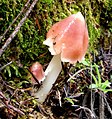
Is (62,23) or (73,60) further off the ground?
(62,23)

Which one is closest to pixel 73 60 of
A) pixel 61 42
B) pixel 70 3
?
pixel 61 42

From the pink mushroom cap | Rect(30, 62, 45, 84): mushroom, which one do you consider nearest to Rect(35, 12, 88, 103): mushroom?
the pink mushroom cap

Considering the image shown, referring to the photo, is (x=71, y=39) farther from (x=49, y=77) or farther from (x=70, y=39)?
(x=49, y=77)

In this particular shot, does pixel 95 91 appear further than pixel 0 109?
Yes

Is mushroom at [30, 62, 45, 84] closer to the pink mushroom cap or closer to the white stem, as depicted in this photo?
the white stem

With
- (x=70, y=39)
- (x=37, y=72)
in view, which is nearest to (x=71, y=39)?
(x=70, y=39)

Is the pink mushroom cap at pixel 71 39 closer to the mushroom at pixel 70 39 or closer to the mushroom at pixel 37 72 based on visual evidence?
the mushroom at pixel 70 39

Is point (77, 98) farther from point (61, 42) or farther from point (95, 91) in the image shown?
point (61, 42)
